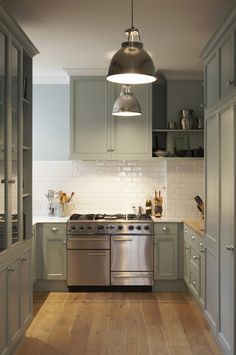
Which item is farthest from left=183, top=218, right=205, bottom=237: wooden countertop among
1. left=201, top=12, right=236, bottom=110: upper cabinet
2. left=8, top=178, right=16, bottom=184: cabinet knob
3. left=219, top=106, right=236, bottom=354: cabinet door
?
left=8, top=178, right=16, bottom=184: cabinet knob

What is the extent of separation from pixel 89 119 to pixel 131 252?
1812 mm

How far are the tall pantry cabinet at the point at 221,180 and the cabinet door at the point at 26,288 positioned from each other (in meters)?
1.64

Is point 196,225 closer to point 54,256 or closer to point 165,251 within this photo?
point 165,251

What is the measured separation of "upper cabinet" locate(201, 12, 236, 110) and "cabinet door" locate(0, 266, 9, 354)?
2.11 metres

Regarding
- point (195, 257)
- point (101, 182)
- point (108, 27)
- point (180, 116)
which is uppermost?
point (108, 27)

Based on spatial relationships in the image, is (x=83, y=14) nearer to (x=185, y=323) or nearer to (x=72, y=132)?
(x=72, y=132)

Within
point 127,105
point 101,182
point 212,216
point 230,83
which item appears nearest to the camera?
point 230,83

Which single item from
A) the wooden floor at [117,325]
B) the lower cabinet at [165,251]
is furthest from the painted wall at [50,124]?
the wooden floor at [117,325]

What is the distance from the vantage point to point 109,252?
5.81 m

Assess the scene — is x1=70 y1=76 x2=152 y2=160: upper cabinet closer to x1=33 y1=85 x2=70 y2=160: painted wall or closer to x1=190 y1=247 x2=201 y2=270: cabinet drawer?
x1=33 y1=85 x2=70 y2=160: painted wall

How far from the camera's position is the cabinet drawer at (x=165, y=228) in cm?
583

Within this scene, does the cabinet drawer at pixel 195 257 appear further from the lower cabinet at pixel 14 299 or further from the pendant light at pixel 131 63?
the pendant light at pixel 131 63

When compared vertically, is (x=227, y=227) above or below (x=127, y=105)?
below

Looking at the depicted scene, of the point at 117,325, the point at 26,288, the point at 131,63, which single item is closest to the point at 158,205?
the point at 117,325
